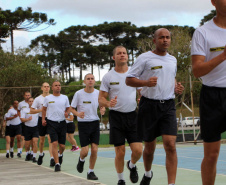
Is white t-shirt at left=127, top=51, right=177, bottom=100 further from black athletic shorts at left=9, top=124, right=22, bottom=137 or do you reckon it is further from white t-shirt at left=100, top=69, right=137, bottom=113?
black athletic shorts at left=9, top=124, right=22, bottom=137

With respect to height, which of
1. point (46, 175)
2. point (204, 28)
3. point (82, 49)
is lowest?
point (46, 175)

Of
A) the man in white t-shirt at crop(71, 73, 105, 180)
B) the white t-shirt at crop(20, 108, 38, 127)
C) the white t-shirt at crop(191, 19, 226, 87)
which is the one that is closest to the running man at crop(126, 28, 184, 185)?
the white t-shirt at crop(191, 19, 226, 87)

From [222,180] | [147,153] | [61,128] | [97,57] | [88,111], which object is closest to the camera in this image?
[147,153]

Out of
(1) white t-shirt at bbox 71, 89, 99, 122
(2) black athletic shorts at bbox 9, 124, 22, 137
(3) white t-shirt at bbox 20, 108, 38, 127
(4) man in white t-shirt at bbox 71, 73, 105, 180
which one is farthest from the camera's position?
(2) black athletic shorts at bbox 9, 124, 22, 137

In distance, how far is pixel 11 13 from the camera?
53500mm

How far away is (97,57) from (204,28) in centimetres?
6506

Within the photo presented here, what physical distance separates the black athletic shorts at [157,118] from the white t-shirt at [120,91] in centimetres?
118

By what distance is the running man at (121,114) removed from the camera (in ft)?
26.1

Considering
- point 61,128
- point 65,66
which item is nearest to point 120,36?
point 65,66

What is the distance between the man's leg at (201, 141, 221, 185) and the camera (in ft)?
15.2

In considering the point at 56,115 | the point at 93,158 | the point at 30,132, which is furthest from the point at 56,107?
the point at 30,132

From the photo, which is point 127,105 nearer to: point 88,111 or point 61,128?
point 88,111

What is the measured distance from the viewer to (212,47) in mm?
4590

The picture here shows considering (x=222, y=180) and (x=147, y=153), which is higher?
(x=147, y=153)
